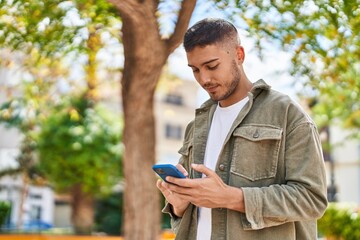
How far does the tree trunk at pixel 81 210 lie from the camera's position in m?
20.3

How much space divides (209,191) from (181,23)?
4634mm

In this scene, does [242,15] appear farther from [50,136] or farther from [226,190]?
[50,136]

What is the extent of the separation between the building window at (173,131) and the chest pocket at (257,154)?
37956 mm

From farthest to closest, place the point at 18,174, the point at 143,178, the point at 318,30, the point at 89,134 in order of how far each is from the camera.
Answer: the point at 18,174 < the point at 89,134 < the point at 143,178 < the point at 318,30

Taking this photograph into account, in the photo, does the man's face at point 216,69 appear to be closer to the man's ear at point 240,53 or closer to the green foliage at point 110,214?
the man's ear at point 240,53

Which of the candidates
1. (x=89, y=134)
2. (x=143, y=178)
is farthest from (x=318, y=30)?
(x=89, y=134)

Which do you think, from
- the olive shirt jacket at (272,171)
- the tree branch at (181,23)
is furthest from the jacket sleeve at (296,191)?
the tree branch at (181,23)

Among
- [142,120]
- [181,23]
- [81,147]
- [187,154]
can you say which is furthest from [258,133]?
[81,147]

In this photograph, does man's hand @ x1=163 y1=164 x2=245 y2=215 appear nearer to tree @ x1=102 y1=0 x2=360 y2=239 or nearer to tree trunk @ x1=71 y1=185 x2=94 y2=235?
tree @ x1=102 y1=0 x2=360 y2=239

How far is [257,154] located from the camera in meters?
2.31

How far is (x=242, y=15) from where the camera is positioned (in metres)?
5.98

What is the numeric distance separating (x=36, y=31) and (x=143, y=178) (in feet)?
7.45

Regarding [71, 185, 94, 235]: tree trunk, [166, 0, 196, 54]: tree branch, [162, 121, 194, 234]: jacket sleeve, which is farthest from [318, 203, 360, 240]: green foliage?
[71, 185, 94, 235]: tree trunk

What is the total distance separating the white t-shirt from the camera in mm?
2406
